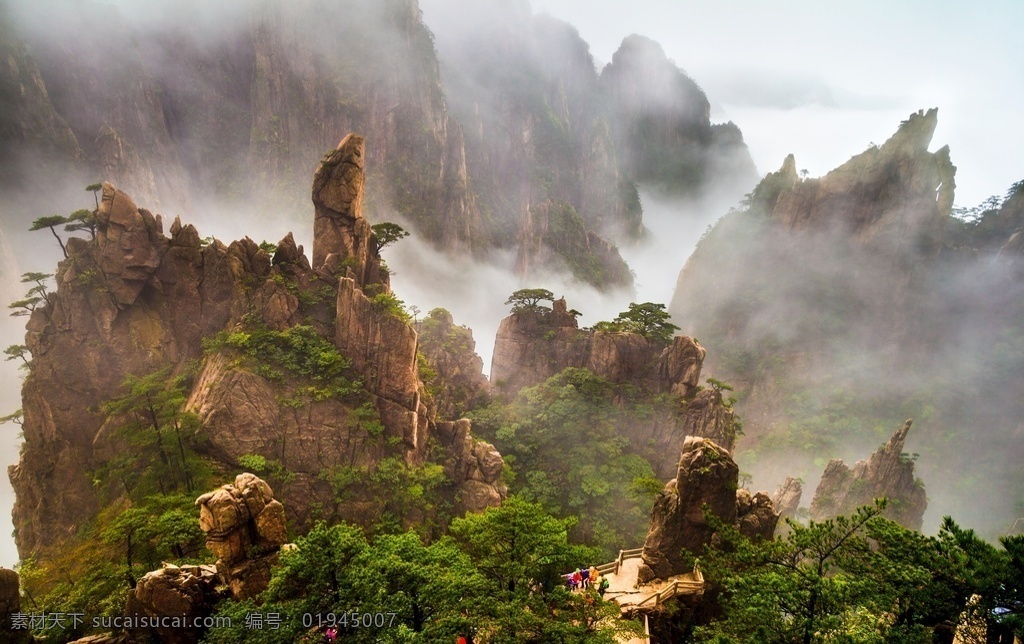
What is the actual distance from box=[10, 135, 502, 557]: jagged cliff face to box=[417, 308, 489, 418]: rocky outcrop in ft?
26.3

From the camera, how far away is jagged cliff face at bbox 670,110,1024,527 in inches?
2020

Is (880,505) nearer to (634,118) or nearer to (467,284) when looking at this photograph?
(467,284)

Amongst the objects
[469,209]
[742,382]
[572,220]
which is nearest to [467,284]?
[469,209]

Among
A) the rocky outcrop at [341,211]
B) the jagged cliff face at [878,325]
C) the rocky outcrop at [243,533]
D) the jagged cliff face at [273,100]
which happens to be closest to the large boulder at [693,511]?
the rocky outcrop at [243,533]

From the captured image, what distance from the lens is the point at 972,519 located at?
4678 cm

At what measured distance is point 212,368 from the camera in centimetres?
2569

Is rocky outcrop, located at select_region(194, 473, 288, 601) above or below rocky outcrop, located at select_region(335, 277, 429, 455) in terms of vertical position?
below

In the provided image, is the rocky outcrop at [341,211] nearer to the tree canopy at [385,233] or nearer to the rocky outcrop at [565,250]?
the tree canopy at [385,233]

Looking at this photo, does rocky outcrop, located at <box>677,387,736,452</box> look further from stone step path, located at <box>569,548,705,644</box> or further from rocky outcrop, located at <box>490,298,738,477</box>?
stone step path, located at <box>569,548,705,644</box>

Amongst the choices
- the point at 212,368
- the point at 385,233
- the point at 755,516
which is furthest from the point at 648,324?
the point at 212,368

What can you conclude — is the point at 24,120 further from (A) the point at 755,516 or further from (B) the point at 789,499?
(B) the point at 789,499

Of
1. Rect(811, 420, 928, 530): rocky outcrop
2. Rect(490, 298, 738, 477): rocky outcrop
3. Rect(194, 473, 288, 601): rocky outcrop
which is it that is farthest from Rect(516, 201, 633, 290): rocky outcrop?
Rect(194, 473, 288, 601): rocky outcrop

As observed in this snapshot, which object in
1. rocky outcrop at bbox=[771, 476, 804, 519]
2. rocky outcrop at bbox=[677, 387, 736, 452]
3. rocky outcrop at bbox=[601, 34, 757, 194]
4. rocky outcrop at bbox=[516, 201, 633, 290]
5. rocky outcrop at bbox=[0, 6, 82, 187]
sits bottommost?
rocky outcrop at bbox=[771, 476, 804, 519]

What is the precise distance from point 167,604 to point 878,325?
7470 cm
